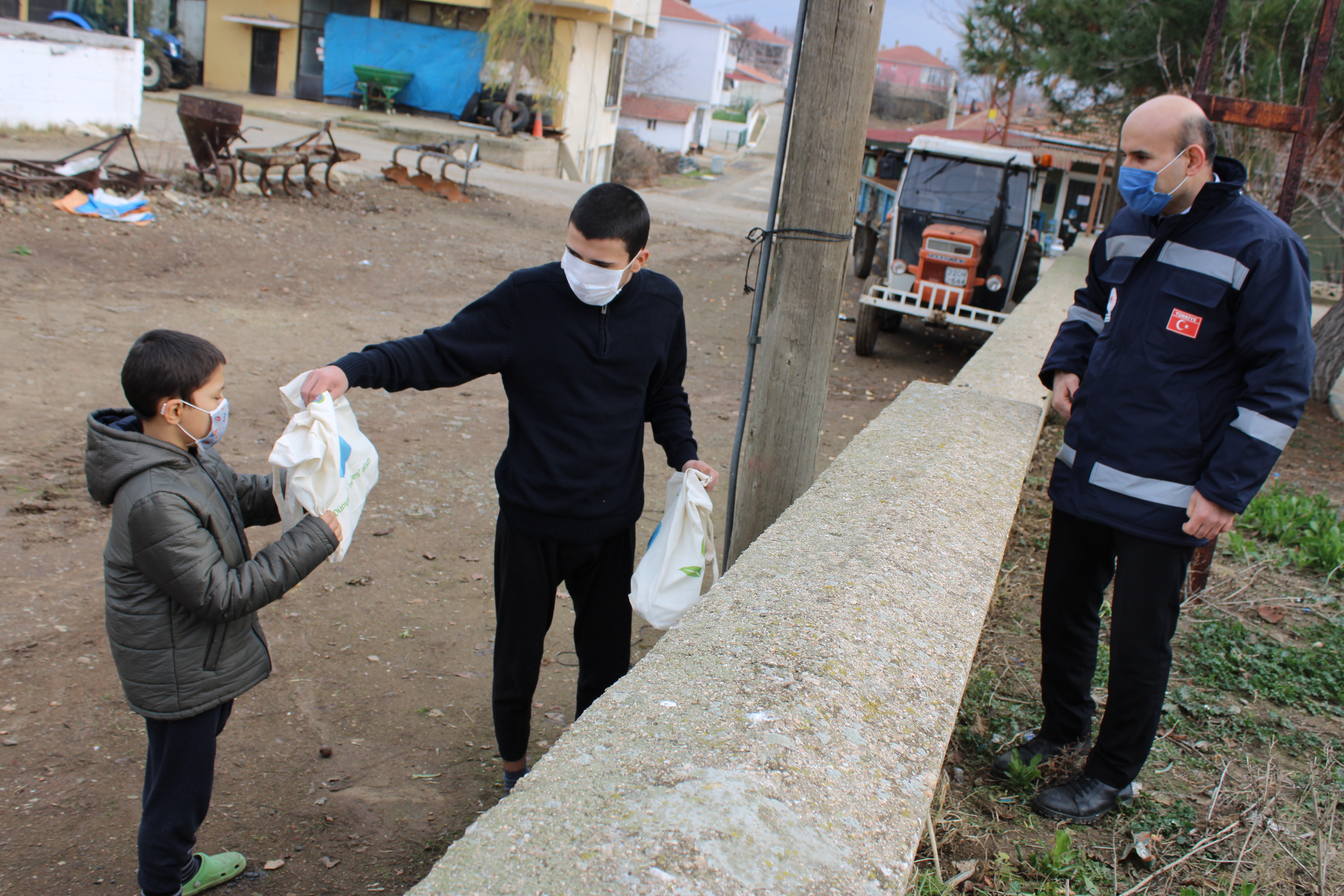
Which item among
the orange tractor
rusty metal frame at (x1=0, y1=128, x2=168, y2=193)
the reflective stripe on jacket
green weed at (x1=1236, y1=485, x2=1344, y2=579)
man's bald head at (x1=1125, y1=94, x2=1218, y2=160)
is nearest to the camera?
the reflective stripe on jacket

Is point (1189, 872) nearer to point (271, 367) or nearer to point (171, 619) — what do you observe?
point (171, 619)

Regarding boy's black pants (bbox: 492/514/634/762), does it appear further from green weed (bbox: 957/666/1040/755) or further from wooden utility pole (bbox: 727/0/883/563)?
green weed (bbox: 957/666/1040/755)

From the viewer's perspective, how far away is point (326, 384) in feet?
7.66

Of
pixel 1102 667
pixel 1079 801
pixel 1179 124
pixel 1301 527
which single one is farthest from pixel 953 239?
pixel 1079 801

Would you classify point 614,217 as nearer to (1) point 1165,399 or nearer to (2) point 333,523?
(2) point 333,523

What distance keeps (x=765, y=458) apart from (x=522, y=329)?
1.20 meters

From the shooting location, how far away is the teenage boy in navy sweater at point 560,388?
2.60 metres

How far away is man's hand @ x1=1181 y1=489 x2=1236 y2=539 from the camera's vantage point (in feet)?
8.10

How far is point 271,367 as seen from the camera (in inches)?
277

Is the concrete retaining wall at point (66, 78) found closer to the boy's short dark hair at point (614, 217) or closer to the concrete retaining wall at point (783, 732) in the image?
the boy's short dark hair at point (614, 217)

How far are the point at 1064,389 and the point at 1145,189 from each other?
723mm

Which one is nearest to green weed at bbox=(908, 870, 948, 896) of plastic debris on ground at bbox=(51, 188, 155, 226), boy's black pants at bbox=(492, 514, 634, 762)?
boy's black pants at bbox=(492, 514, 634, 762)

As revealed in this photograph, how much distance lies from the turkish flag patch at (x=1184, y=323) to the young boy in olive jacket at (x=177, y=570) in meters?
2.22

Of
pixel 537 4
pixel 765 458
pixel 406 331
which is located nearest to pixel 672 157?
pixel 537 4
